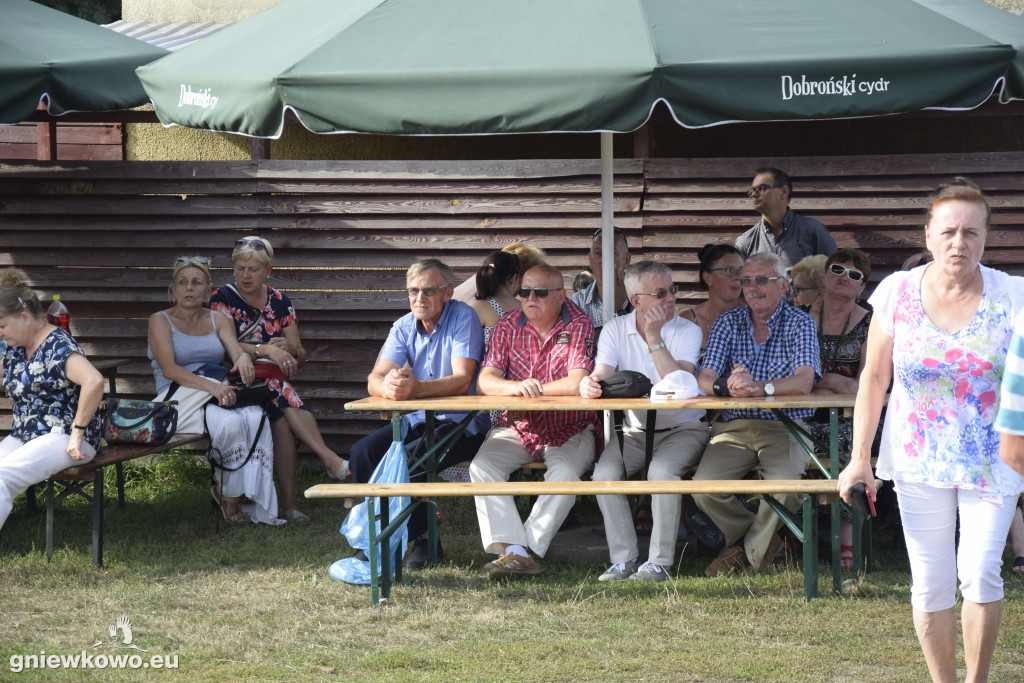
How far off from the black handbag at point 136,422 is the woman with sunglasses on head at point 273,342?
0.86 meters

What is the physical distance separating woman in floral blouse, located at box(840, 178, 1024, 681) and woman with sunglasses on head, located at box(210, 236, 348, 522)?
3.94 metres

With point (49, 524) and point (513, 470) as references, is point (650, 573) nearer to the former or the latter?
point (513, 470)

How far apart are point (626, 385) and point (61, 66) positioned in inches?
134

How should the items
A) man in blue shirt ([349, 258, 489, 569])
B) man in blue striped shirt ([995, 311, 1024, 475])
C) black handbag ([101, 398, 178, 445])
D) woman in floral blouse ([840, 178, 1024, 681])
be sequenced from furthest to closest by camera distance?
black handbag ([101, 398, 178, 445]) → man in blue shirt ([349, 258, 489, 569]) → woman in floral blouse ([840, 178, 1024, 681]) → man in blue striped shirt ([995, 311, 1024, 475])

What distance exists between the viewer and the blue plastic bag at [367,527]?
484cm

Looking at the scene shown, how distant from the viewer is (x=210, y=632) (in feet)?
13.9

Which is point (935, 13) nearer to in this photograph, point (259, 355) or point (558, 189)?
point (558, 189)

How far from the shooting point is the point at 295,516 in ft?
20.3

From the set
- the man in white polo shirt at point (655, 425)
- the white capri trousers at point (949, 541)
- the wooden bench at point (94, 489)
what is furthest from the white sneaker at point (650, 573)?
the wooden bench at point (94, 489)

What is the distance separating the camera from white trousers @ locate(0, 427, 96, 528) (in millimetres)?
5062

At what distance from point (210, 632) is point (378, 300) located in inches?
139

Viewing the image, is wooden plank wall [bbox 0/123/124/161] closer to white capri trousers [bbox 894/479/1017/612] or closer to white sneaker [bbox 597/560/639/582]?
white sneaker [bbox 597/560/639/582]

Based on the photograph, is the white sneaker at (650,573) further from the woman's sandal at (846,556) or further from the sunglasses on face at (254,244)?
the sunglasses on face at (254,244)

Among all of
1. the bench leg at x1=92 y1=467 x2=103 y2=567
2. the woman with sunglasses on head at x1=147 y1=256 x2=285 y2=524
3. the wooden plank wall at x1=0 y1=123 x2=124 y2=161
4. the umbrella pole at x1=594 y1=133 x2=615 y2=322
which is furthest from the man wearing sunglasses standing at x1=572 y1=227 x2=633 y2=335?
the wooden plank wall at x1=0 y1=123 x2=124 y2=161
